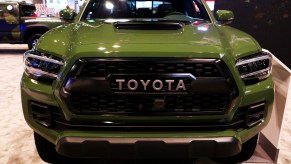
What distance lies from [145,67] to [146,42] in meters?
0.22

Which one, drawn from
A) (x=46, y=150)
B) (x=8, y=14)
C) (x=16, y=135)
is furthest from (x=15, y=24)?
(x=46, y=150)

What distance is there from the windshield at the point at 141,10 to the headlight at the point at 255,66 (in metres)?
1.15

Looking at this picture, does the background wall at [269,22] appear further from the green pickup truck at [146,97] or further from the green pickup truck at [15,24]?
the green pickup truck at [146,97]

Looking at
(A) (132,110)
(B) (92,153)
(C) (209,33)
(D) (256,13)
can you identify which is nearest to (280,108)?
(C) (209,33)

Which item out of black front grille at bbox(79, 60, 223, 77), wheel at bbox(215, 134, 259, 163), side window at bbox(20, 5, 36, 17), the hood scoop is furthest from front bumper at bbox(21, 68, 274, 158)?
side window at bbox(20, 5, 36, 17)

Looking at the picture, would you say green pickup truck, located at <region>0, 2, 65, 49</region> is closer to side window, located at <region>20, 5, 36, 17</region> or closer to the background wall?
side window, located at <region>20, 5, 36, 17</region>

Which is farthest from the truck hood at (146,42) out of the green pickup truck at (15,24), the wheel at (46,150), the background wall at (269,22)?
the green pickup truck at (15,24)

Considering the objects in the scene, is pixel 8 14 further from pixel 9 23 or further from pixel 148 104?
pixel 148 104

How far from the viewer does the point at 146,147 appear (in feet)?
6.53

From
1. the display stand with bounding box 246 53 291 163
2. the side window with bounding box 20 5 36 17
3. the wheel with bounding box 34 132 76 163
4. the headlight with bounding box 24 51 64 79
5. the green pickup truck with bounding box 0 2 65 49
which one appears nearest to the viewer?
the headlight with bounding box 24 51 64 79

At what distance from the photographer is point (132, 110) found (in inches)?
79.0

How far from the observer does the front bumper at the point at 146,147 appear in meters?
1.99

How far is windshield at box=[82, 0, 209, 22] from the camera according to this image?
3.36 meters

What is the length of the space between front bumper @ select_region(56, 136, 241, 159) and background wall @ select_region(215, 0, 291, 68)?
577 centimetres
